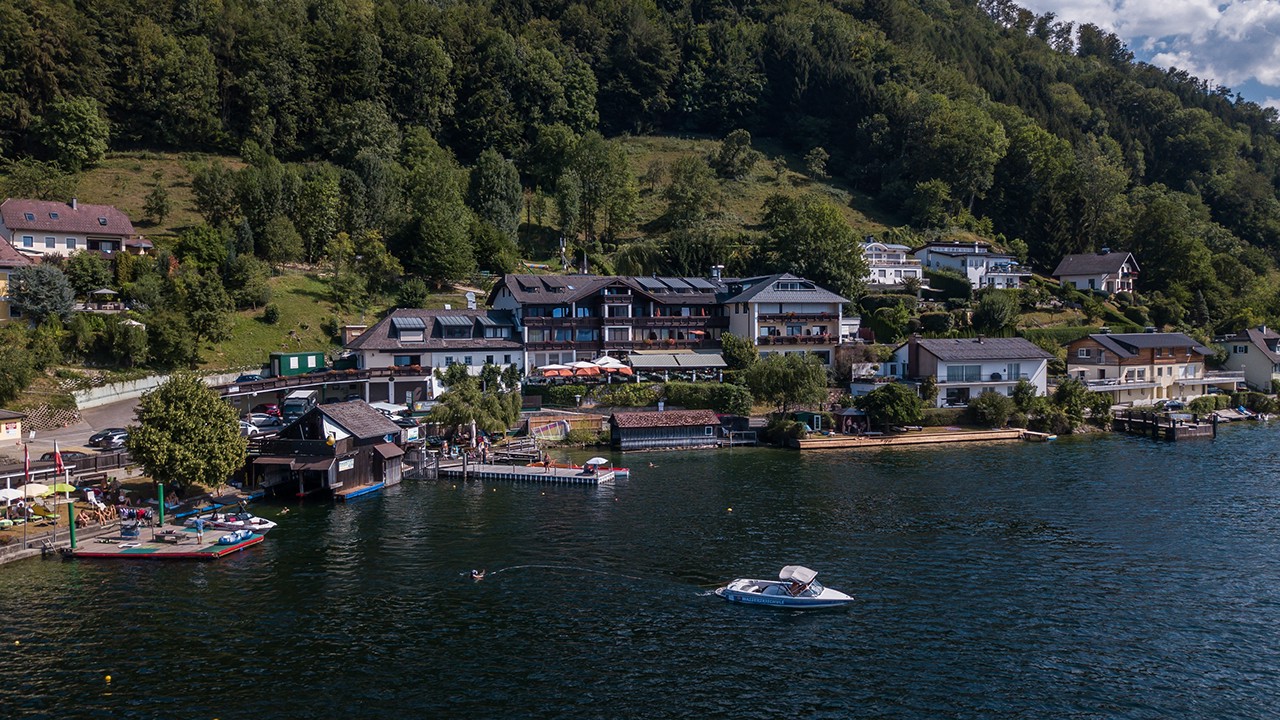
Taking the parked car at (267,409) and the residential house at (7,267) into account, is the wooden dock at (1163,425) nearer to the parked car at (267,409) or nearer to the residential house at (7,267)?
the parked car at (267,409)

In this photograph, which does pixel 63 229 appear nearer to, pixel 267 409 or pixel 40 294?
pixel 40 294

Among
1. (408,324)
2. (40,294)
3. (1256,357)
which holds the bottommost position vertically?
(1256,357)

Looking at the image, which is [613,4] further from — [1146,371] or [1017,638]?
[1017,638]

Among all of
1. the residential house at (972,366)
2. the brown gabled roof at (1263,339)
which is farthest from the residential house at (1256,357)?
the residential house at (972,366)

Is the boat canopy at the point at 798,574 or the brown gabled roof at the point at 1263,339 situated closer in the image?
the boat canopy at the point at 798,574

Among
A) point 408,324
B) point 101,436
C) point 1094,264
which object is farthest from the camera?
point 1094,264

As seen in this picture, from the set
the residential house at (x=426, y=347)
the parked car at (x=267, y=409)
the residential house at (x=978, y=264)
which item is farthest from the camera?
the residential house at (x=978, y=264)

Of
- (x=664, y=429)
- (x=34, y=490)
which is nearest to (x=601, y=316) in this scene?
(x=664, y=429)
